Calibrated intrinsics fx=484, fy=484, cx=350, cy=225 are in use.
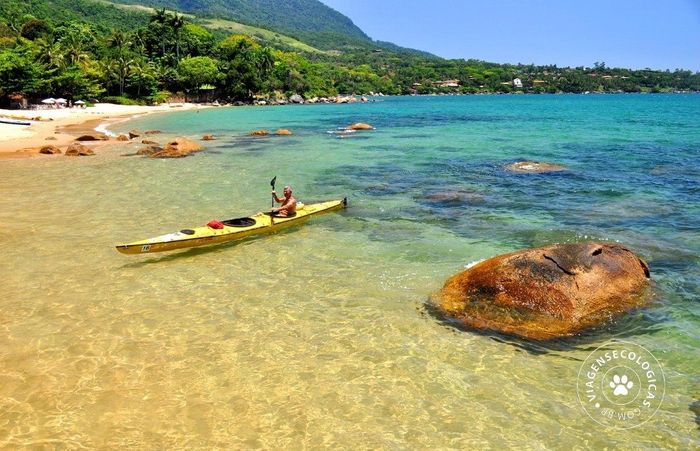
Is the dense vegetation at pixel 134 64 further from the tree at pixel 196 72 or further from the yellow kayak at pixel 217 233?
the yellow kayak at pixel 217 233

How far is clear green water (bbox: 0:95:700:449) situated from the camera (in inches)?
235

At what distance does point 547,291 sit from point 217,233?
26.3 feet

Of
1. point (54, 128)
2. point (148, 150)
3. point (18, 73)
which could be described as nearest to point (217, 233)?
point (148, 150)

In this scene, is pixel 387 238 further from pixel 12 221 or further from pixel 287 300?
pixel 12 221

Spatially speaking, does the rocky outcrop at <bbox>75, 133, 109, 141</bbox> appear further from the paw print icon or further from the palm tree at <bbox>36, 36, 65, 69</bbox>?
the paw print icon

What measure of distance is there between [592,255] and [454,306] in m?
2.75

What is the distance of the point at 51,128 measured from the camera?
43.5 meters

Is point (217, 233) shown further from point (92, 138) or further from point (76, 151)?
point (92, 138)

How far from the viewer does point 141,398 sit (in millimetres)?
6422

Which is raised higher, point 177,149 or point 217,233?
point 177,149

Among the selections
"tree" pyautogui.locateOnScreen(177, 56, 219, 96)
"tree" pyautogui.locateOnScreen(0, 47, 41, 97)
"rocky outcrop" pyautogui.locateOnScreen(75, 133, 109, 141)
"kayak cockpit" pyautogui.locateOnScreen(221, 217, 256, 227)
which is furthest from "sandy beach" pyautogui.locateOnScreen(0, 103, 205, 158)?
"tree" pyautogui.locateOnScreen(177, 56, 219, 96)

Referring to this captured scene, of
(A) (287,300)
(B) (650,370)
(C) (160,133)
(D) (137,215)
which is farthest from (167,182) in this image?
(C) (160,133)

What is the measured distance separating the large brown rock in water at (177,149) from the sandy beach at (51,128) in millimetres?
7235

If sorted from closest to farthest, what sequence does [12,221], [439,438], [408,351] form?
1. [439,438]
2. [408,351]
3. [12,221]
